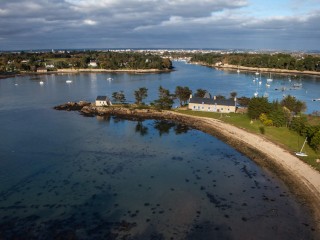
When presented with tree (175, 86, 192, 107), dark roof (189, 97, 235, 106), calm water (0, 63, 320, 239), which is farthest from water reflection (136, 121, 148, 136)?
tree (175, 86, 192, 107)

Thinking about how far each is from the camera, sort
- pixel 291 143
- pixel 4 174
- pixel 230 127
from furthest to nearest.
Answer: pixel 230 127
pixel 291 143
pixel 4 174

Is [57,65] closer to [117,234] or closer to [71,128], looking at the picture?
[71,128]

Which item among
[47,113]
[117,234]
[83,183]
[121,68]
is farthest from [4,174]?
[121,68]

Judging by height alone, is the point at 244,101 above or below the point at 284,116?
above

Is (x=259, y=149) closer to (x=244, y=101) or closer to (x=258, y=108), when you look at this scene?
(x=258, y=108)

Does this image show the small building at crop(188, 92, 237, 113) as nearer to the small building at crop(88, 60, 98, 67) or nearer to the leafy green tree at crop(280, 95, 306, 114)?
the leafy green tree at crop(280, 95, 306, 114)

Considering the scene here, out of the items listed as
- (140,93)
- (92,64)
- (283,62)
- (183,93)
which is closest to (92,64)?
(92,64)
